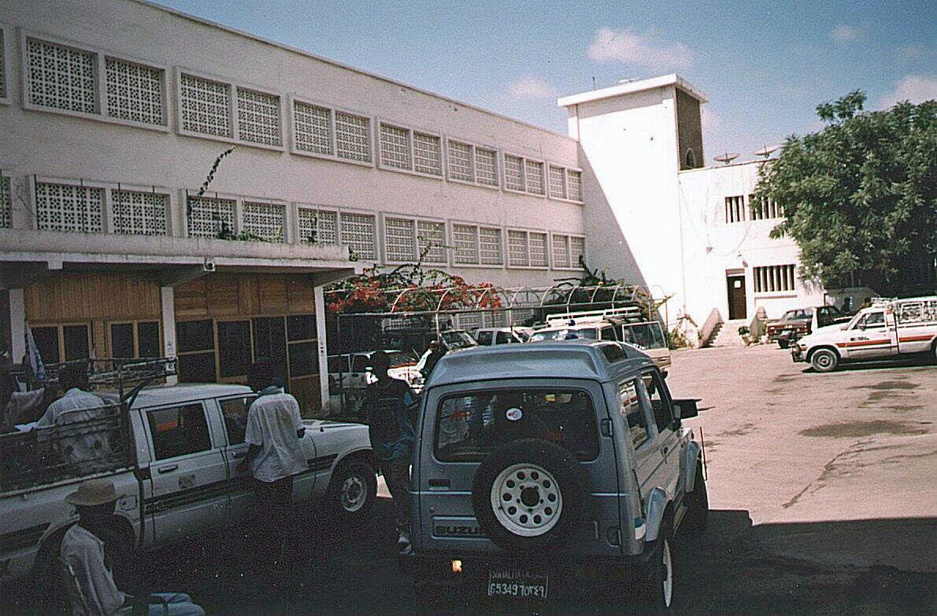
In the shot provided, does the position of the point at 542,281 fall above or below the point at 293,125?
below

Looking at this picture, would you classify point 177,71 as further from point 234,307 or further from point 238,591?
point 238,591

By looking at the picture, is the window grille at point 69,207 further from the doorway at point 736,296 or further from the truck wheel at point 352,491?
the doorway at point 736,296

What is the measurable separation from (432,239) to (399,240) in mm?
1869

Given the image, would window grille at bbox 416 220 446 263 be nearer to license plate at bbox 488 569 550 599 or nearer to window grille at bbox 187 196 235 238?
window grille at bbox 187 196 235 238

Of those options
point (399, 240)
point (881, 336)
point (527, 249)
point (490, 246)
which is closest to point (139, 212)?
point (399, 240)

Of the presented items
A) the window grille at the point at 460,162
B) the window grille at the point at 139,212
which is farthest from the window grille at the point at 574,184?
the window grille at the point at 139,212

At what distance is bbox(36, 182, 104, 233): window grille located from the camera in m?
19.1

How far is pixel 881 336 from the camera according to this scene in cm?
2270

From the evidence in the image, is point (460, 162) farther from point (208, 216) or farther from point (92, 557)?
point (92, 557)

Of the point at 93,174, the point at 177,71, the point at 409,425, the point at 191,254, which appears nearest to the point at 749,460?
the point at 409,425

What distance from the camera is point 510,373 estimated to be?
18.0 ft

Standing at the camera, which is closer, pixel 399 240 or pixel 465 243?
pixel 399 240

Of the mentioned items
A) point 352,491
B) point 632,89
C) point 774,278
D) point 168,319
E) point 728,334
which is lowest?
point 352,491

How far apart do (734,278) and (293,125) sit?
2355 centimetres
